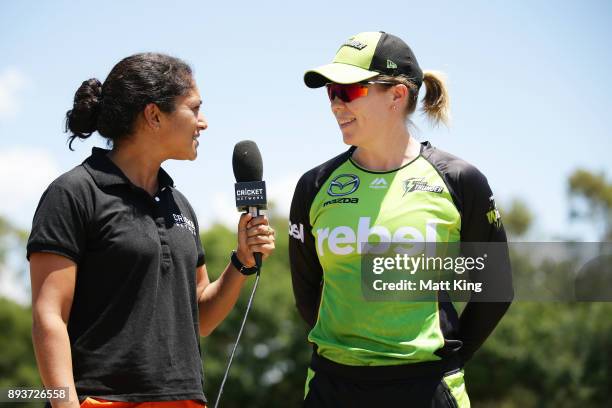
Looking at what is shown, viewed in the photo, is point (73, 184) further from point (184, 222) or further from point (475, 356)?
point (475, 356)

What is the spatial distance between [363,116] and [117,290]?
157 centimetres

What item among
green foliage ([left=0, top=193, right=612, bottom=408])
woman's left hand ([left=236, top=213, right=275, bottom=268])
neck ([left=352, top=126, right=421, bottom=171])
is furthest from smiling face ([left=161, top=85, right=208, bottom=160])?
green foliage ([left=0, top=193, right=612, bottom=408])

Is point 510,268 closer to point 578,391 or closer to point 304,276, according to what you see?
point 304,276

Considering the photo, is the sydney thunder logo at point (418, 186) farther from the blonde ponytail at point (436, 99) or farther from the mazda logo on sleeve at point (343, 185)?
the blonde ponytail at point (436, 99)

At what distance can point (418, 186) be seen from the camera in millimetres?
4238

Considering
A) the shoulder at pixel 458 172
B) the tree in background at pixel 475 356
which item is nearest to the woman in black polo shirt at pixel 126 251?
the shoulder at pixel 458 172

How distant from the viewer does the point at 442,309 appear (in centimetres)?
420

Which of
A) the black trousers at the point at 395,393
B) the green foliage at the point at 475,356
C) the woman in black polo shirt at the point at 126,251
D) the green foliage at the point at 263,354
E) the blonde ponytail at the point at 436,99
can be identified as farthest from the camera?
the green foliage at the point at 263,354

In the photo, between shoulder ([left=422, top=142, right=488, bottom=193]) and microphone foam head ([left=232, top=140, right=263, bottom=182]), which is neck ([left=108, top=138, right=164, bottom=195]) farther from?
shoulder ([left=422, top=142, right=488, bottom=193])

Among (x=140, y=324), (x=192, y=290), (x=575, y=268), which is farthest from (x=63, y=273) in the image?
(x=575, y=268)

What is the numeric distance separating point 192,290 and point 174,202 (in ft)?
1.62

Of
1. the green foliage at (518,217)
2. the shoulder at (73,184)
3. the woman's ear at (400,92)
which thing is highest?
the woman's ear at (400,92)

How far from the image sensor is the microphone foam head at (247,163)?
4309mm

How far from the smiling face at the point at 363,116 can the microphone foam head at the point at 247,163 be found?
1.59ft
